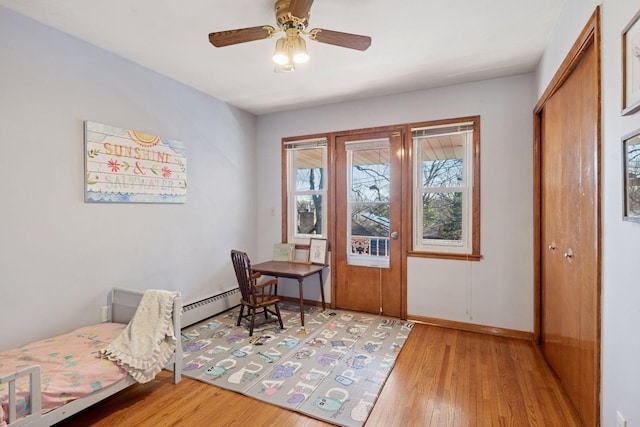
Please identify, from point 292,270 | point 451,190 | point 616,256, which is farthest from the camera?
point 292,270

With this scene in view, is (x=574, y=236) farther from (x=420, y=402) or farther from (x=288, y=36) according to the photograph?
(x=288, y=36)

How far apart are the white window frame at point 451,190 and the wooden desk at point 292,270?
3.98 feet

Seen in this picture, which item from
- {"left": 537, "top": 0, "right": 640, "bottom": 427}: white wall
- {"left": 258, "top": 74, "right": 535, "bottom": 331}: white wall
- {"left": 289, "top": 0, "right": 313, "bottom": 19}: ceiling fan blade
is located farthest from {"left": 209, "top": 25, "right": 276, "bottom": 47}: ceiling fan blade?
{"left": 258, "top": 74, "right": 535, "bottom": 331}: white wall

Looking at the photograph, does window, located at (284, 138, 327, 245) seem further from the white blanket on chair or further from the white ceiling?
the white blanket on chair

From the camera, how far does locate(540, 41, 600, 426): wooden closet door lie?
5.37 feet

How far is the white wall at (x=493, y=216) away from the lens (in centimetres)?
302

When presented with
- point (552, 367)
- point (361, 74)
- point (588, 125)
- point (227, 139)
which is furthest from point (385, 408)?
point (227, 139)

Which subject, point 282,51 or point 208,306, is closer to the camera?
point 282,51

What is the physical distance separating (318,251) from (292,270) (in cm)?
54

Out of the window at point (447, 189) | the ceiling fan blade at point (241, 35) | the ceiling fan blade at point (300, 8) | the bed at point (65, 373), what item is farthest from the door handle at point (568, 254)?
the bed at point (65, 373)

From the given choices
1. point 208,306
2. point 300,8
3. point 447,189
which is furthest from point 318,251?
point 300,8

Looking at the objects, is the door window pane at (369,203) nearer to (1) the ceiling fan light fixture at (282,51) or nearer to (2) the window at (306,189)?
(2) the window at (306,189)

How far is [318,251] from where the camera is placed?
395 cm

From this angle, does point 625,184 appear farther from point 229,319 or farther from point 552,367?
point 229,319
